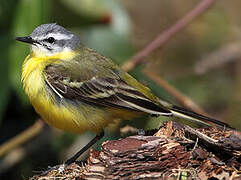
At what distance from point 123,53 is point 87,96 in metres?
1.66

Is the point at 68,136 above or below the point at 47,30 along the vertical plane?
below

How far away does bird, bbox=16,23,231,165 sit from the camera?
5297mm

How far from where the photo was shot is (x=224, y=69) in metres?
8.31

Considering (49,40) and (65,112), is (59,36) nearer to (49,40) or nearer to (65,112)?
(49,40)

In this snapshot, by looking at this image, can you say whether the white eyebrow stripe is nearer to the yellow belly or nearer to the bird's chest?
the bird's chest

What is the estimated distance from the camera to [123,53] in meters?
6.98

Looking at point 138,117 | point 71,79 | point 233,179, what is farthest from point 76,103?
point 233,179

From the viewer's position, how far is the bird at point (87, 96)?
17.4ft

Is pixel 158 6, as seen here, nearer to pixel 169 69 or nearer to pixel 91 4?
pixel 169 69

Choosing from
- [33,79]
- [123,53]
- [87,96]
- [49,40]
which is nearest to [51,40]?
[49,40]

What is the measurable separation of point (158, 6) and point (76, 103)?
466 cm

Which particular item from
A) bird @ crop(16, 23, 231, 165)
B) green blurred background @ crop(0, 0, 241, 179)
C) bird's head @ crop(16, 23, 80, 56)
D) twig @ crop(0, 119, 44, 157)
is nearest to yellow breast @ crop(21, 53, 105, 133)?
bird @ crop(16, 23, 231, 165)

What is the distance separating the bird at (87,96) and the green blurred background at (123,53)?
39 cm

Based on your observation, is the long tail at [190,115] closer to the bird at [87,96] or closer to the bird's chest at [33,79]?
the bird at [87,96]
